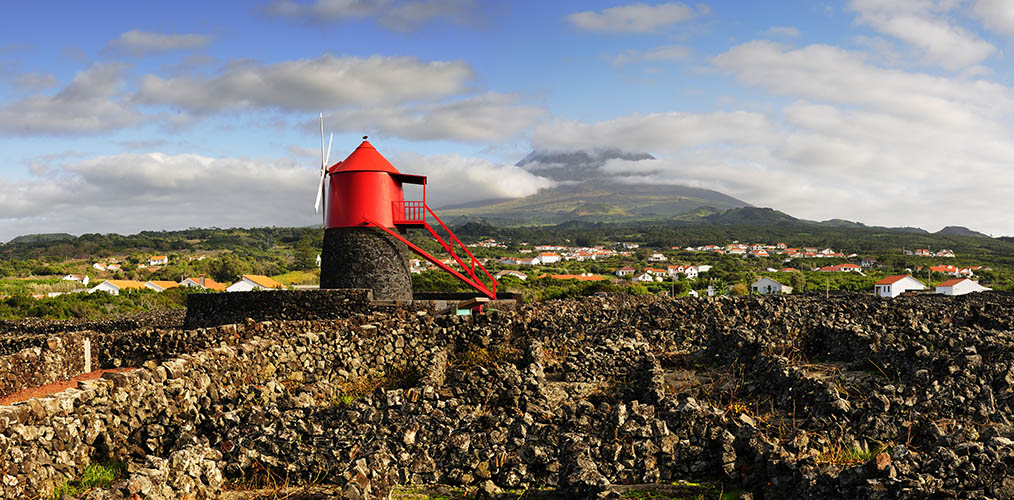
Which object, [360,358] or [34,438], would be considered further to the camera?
[360,358]

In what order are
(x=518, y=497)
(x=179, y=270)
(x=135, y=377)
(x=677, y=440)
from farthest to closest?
(x=179, y=270), (x=135, y=377), (x=677, y=440), (x=518, y=497)

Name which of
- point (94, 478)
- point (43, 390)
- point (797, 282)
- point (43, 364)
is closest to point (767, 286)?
point (797, 282)

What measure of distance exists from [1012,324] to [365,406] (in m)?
16.4

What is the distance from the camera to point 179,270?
4136 inches

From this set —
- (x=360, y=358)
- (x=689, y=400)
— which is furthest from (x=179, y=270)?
(x=689, y=400)

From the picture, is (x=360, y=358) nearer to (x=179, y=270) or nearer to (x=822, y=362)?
(x=822, y=362)

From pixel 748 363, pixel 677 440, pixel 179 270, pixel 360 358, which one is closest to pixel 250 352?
pixel 360 358

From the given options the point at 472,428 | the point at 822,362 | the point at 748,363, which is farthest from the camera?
the point at 822,362

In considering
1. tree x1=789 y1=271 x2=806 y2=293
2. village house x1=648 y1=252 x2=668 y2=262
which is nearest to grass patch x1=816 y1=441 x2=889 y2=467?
tree x1=789 y1=271 x2=806 y2=293

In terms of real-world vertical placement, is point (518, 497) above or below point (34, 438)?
below

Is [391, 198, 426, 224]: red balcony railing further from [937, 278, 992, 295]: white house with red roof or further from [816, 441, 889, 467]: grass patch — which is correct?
[937, 278, 992, 295]: white house with red roof

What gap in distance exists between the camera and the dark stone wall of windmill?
63.7ft

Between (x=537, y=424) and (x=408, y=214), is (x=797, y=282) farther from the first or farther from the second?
(x=537, y=424)

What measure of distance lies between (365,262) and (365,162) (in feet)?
9.12
